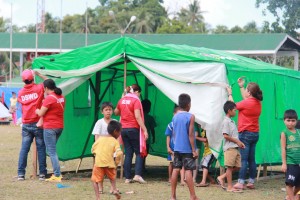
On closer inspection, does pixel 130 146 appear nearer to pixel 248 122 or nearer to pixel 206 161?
pixel 206 161

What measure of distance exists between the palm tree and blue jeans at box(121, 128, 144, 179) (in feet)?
219

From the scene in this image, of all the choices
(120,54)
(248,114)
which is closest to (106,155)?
(248,114)

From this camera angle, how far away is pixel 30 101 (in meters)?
12.1

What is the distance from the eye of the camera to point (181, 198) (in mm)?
10336

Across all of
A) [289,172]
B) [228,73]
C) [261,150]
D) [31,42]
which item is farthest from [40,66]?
[31,42]

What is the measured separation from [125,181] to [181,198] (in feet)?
6.72

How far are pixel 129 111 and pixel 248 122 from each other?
2.16 meters

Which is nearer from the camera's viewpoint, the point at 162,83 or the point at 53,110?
the point at 53,110

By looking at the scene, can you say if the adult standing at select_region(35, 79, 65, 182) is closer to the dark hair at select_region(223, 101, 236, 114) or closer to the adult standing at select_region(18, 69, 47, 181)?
the adult standing at select_region(18, 69, 47, 181)

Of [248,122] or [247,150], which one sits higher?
[248,122]

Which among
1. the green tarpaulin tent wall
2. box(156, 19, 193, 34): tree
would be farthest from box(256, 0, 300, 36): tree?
the green tarpaulin tent wall

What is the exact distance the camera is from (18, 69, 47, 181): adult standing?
12117 mm

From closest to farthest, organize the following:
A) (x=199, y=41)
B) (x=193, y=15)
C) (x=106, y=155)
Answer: (x=106, y=155), (x=199, y=41), (x=193, y=15)

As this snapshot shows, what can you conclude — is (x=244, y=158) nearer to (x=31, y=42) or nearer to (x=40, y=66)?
(x=40, y=66)
